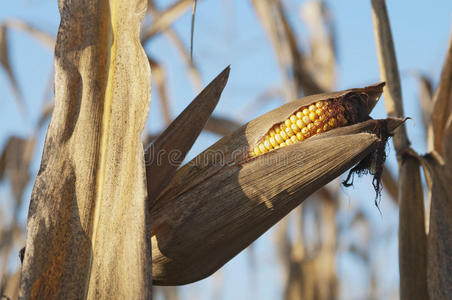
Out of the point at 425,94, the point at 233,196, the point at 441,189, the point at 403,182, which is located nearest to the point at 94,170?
the point at 233,196

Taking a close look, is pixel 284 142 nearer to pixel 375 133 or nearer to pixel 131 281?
pixel 375 133

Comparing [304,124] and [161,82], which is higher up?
[161,82]

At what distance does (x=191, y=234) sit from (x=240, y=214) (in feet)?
0.42

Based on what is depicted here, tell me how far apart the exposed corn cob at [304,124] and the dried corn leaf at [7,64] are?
2796 millimetres

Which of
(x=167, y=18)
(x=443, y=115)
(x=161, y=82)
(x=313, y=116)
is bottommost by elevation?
(x=313, y=116)

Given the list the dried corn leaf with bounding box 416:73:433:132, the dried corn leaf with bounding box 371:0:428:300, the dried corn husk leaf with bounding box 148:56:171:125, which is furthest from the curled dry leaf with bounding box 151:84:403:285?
the dried corn husk leaf with bounding box 148:56:171:125

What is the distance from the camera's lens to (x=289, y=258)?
13.0 feet

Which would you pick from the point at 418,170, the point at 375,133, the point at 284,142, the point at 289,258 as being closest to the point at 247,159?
the point at 284,142

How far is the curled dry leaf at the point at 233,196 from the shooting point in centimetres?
129

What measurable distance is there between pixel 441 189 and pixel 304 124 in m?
0.65

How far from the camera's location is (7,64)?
380 cm

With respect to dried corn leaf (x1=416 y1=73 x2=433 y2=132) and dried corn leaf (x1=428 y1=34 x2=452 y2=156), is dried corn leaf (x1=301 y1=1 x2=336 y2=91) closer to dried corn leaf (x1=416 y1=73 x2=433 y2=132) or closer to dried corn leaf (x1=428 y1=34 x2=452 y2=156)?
dried corn leaf (x1=416 y1=73 x2=433 y2=132)

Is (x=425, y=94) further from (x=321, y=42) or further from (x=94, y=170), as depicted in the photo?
(x=321, y=42)

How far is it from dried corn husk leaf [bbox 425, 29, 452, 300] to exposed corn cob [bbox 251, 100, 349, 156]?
54 cm
